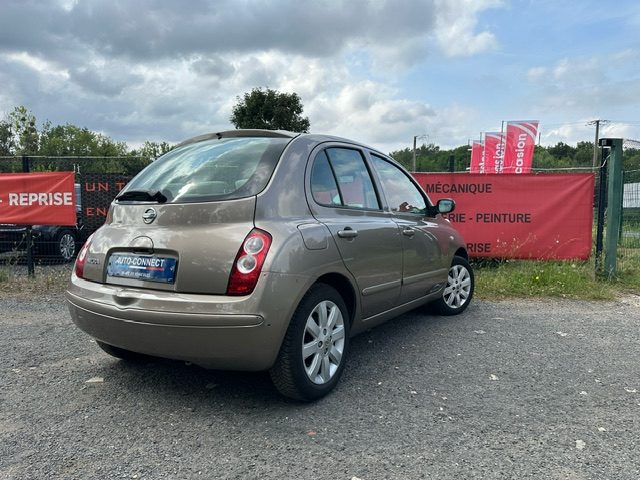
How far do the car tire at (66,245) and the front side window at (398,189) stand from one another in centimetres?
722

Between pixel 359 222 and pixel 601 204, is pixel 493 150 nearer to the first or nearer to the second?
pixel 601 204

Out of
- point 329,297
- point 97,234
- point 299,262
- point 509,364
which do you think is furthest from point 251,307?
point 509,364

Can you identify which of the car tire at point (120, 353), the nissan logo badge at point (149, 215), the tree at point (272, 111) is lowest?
the car tire at point (120, 353)

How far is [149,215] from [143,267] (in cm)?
34

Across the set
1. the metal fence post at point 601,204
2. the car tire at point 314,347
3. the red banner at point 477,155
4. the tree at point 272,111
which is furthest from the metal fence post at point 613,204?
the tree at point 272,111

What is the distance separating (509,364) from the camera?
387 cm

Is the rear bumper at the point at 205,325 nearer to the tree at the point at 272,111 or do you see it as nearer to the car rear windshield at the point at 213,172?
the car rear windshield at the point at 213,172

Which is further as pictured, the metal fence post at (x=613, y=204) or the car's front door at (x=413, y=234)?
the metal fence post at (x=613, y=204)

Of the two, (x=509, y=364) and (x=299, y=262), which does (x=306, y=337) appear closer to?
(x=299, y=262)

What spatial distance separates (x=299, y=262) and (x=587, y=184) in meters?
6.25

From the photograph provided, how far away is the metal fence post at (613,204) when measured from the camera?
22.6 ft

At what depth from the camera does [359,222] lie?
3.60 metres

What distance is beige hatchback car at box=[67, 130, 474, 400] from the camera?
2707mm

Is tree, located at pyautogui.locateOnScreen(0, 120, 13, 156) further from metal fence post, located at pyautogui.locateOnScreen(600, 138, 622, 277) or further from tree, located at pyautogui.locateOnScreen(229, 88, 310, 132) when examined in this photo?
metal fence post, located at pyautogui.locateOnScreen(600, 138, 622, 277)
